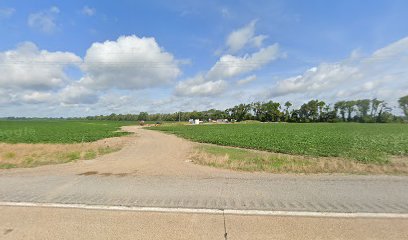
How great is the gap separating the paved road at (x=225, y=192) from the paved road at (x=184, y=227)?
53 centimetres

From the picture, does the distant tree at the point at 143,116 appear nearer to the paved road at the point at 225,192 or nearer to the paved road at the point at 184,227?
the paved road at the point at 225,192

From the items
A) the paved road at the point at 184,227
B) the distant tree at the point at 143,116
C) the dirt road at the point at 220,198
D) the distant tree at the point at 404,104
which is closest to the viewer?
the paved road at the point at 184,227

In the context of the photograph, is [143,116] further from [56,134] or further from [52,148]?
[52,148]

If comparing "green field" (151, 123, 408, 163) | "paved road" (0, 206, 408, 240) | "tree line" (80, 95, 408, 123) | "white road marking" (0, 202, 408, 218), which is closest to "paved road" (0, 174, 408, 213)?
"white road marking" (0, 202, 408, 218)

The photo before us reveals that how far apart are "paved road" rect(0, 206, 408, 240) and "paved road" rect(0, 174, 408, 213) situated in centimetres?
53

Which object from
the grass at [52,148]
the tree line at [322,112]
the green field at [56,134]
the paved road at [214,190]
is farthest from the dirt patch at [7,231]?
the tree line at [322,112]

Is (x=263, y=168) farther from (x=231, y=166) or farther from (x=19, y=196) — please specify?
(x=19, y=196)

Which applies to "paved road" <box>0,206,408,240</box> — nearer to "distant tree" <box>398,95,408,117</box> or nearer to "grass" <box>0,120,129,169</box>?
"grass" <box>0,120,129,169</box>

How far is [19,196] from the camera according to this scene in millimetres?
5816

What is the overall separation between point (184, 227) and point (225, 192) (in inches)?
80.0

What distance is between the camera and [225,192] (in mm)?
5906

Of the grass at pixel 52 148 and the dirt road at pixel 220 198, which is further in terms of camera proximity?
the grass at pixel 52 148

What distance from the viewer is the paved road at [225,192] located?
5031 mm

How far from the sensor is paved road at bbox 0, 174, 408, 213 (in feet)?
16.5
